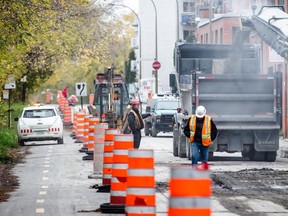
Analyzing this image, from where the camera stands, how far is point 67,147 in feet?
123

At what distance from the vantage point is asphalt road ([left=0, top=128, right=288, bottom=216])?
16453mm

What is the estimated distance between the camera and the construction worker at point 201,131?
2144 centimetres

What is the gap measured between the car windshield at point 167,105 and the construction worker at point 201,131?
24.1 m

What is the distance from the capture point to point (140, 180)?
40.6 feet

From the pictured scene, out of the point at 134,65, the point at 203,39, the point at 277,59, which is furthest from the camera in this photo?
the point at 134,65

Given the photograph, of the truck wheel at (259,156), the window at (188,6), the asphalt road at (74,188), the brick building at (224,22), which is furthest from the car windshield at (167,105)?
the window at (188,6)

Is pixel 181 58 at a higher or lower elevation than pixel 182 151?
higher

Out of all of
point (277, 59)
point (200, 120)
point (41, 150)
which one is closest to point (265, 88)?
point (200, 120)

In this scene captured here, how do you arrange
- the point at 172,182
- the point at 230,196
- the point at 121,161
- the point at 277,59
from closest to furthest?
the point at 172,182 < the point at 121,161 < the point at 230,196 < the point at 277,59

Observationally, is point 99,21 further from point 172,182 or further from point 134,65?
point 134,65

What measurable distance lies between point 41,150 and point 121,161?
2098cm

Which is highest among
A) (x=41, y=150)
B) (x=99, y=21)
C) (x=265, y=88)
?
(x=99, y=21)

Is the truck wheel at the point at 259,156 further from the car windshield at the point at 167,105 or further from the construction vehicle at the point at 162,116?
the car windshield at the point at 167,105

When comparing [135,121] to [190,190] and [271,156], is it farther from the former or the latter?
[190,190]
